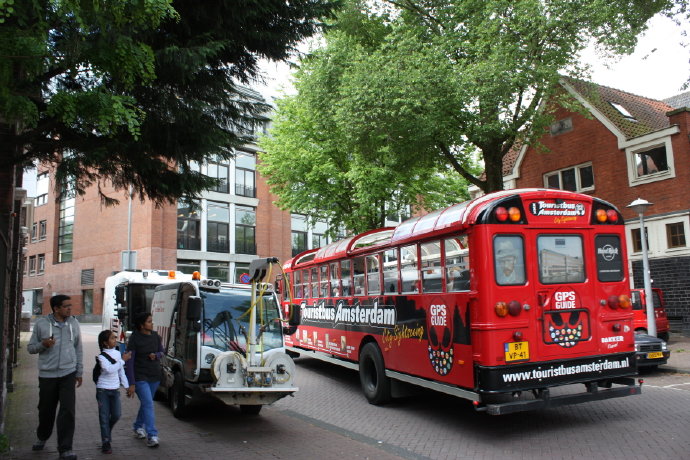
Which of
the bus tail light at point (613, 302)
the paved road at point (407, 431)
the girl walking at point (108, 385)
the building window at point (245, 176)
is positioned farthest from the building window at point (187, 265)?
the bus tail light at point (613, 302)

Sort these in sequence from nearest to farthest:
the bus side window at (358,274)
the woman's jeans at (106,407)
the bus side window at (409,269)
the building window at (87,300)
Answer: the woman's jeans at (106,407)
the bus side window at (409,269)
the bus side window at (358,274)
the building window at (87,300)

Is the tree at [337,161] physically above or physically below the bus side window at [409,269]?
above

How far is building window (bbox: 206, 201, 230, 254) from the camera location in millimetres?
38688

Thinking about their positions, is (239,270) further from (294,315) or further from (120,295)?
(294,315)

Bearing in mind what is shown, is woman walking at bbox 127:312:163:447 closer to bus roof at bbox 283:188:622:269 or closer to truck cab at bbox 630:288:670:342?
bus roof at bbox 283:188:622:269

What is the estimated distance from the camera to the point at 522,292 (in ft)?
23.4

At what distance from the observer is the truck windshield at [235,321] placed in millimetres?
8453

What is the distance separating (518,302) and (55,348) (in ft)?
18.2

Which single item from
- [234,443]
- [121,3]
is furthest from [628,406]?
[121,3]

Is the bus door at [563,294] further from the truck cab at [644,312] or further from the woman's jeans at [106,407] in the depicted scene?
the truck cab at [644,312]

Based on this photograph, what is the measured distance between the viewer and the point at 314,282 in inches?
523

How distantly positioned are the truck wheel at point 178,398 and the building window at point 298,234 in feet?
115

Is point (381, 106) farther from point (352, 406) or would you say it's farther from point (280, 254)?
point (280, 254)

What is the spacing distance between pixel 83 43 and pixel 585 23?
555 inches
